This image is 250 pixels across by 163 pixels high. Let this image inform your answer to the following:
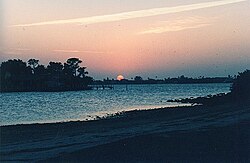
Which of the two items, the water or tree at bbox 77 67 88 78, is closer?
the water

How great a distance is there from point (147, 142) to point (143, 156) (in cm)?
208

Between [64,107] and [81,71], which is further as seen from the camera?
[81,71]

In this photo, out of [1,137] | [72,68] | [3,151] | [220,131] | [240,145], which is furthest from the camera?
[72,68]

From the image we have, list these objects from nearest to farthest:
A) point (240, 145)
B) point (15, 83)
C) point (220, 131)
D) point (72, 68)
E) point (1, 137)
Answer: point (240, 145) → point (220, 131) → point (1, 137) → point (15, 83) → point (72, 68)

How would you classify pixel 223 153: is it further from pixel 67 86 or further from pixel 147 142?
pixel 67 86

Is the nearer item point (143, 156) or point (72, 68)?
point (143, 156)

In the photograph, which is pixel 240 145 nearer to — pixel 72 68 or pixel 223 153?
pixel 223 153

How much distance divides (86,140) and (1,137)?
4893mm

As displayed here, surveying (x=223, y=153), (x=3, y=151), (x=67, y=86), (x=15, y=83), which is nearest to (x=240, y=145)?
(x=223, y=153)

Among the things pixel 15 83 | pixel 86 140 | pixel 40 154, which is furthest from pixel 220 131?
pixel 15 83

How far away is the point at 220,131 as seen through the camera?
16.1 metres

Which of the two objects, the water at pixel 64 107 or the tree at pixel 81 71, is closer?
the water at pixel 64 107

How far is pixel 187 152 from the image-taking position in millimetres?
12664

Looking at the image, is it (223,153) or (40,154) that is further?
(40,154)
